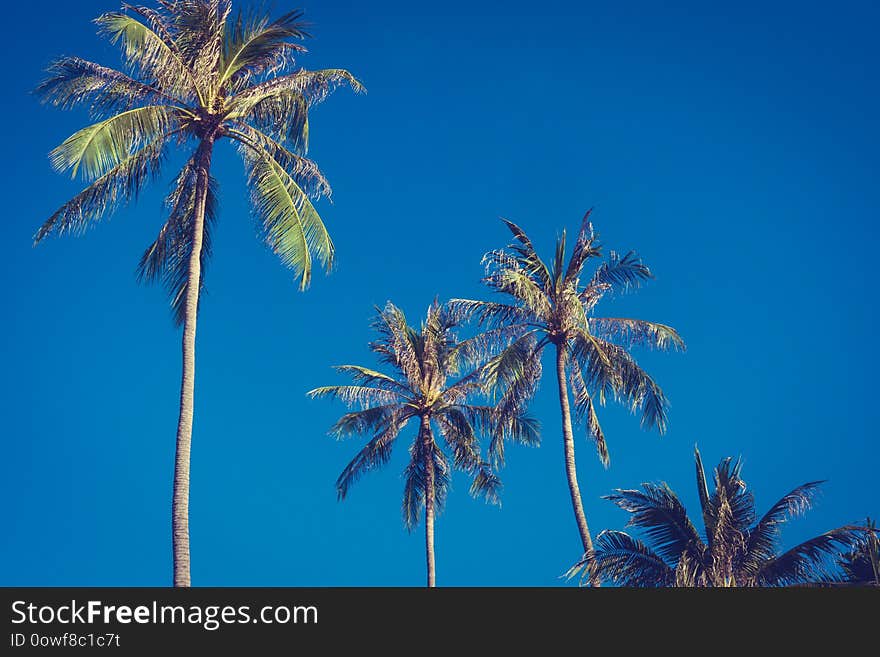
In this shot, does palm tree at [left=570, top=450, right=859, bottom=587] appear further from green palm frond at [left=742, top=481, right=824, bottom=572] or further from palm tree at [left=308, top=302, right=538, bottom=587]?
palm tree at [left=308, top=302, right=538, bottom=587]


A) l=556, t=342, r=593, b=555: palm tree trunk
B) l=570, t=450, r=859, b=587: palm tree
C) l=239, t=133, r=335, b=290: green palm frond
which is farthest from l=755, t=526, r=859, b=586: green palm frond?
l=239, t=133, r=335, b=290: green palm frond

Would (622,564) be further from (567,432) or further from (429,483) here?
(429,483)

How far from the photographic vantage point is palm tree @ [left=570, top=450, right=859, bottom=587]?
858 inches

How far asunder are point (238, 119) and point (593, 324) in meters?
12.4

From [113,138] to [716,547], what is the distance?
52.8 ft

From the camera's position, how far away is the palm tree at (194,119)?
2067cm

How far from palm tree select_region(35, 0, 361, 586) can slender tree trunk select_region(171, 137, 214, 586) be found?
0.04 m

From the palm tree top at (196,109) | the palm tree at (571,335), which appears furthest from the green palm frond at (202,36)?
the palm tree at (571,335)

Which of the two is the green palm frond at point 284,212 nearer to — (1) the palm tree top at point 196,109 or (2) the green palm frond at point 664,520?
(1) the palm tree top at point 196,109

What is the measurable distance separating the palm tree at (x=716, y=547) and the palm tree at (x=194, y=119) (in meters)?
9.65
